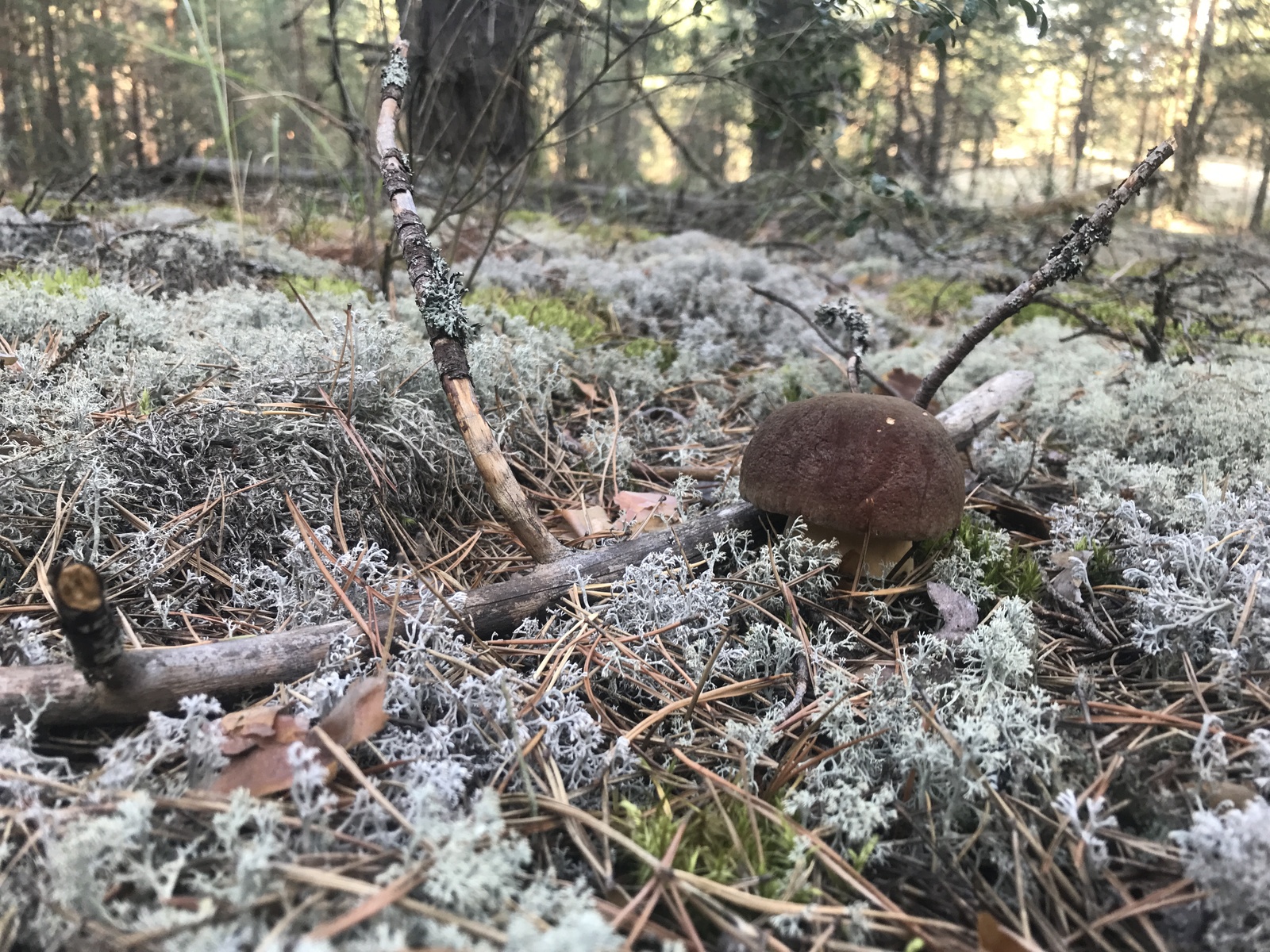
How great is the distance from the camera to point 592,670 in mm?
1680

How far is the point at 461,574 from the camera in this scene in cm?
209

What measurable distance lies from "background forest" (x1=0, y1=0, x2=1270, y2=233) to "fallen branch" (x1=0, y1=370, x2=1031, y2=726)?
7.79ft

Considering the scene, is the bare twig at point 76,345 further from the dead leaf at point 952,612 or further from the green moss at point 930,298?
the green moss at point 930,298

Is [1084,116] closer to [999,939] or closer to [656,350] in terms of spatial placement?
[656,350]

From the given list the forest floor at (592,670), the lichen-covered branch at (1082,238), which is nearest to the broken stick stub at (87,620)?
the forest floor at (592,670)

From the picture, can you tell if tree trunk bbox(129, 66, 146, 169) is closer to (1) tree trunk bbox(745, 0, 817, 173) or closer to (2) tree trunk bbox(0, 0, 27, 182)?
(2) tree trunk bbox(0, 0, 27, 182)

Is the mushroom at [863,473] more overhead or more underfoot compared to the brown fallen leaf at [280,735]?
more overhead

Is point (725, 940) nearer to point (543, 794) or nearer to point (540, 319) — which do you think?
point (543, 794)

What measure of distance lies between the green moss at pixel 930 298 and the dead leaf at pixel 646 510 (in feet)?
10.8

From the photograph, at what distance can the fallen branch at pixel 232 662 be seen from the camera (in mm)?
1309

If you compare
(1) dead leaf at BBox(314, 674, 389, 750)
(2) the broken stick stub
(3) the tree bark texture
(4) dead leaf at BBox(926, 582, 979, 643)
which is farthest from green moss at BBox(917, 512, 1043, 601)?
(2) the broken stick stub

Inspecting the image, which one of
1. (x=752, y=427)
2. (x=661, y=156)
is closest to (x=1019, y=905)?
(x=752, y=427)

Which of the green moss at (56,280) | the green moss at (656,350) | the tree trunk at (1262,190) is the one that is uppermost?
the tree trunk at (1262,190)

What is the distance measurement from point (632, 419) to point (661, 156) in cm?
2287
